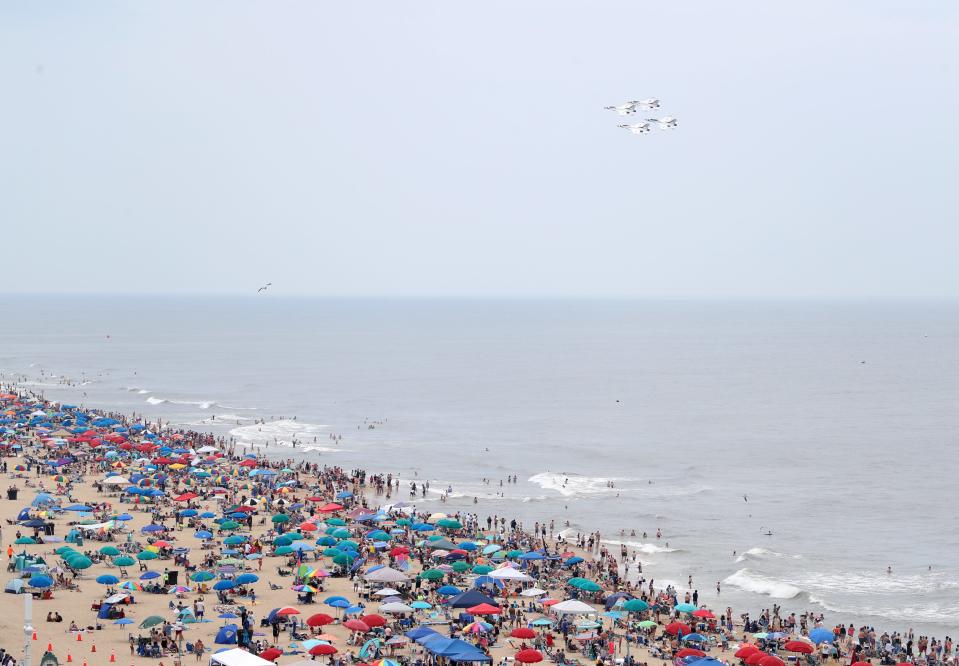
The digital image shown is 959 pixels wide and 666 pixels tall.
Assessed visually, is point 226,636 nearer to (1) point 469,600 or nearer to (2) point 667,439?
(1) point 469,600

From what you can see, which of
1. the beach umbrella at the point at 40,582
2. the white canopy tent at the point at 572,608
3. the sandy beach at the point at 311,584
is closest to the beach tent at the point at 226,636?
the sandy beach at the point at 311,584

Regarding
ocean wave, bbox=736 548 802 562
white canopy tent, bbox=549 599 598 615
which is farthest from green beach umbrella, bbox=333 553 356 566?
ocean wave, bbox=736 548 802 562

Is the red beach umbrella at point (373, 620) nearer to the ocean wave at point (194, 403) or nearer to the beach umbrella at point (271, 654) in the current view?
the beach umbrella at point (271, 654)

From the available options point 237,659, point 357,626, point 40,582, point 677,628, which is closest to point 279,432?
point 40,582

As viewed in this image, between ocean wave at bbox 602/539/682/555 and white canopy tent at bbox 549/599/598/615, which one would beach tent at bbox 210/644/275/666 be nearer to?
white canopy tent at bbox 549/599/598/615

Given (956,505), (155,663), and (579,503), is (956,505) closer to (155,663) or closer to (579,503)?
(579,503)

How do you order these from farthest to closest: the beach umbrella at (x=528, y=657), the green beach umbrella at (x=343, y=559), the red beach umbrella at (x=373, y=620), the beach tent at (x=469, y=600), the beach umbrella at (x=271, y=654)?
the green beach umbrella at (x=343, y=559), the beach tent at (x=469, y=600), the red beach umbrella at (x=373, y=620), the beach umbrella at (x=528, y=657), the beach umbrella at (x=271, y=654)
